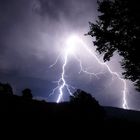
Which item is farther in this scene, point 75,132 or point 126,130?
point 126,130

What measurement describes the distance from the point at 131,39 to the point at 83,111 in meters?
7.79

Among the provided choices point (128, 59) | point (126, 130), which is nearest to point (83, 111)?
point (126, 130)

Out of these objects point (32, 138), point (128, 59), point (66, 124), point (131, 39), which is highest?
point (131, 39)

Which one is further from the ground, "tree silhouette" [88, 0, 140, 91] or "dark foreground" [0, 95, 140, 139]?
"tree silhouette" [88, 0, 140, 91]

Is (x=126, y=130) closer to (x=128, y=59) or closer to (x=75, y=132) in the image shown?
(x=75, y=132)

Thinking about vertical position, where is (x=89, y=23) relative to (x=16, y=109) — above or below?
above

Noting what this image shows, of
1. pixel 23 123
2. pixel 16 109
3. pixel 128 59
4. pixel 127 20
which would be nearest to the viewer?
pixel 23 123

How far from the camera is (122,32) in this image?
21484 millimetres

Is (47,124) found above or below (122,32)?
below

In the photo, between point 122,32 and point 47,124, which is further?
point 122,32

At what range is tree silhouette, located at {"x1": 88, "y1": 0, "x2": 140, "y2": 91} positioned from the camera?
2034 cm

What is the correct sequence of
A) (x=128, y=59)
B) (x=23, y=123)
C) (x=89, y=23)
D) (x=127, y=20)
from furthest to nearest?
(x=89, y=23), (x=128, y=59), (x=127, y=20), (x=23, y=123)

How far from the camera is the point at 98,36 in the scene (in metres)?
23.1

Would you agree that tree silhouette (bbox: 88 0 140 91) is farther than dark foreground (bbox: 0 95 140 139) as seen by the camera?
Yes
